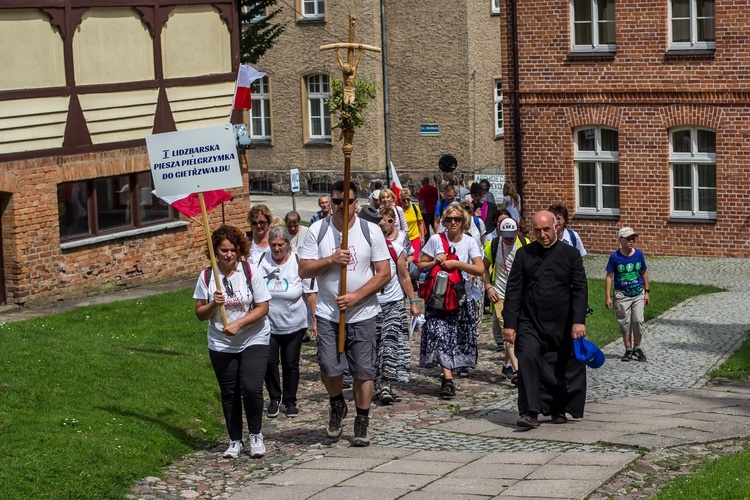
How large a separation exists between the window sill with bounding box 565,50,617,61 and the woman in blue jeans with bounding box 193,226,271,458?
55.7 feet

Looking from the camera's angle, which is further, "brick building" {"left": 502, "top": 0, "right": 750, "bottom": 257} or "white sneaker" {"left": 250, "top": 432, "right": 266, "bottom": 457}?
"brick building" {"left": 502, "top": 0, "right": 750, "bottom": 257}

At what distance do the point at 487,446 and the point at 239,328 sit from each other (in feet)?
6.79

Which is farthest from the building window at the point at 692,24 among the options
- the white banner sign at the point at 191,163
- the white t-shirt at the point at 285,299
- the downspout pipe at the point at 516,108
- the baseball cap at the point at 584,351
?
the white banner sign at the point at 191,163

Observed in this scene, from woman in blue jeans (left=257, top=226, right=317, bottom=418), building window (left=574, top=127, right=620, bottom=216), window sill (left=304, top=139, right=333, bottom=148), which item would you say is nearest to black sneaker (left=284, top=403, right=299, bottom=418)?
woman in blue jeans (left=257, top=226, right=317, bottom=418)

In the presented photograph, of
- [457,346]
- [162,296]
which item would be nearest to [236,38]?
[162,296]

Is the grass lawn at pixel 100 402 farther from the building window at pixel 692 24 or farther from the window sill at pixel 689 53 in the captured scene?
the building window at pixel 692 24

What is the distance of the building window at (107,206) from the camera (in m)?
20.5

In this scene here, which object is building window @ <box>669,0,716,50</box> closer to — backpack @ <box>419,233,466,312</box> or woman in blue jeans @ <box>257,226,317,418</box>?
backpack @ <box>419,233,466,312</box>

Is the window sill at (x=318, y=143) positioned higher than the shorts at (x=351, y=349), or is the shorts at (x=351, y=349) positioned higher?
the window sill at (x=318, y=143)

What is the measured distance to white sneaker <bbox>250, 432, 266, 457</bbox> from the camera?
10312 millimetres

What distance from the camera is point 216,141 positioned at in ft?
37.8

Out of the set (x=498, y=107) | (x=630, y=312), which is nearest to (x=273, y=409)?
(x=630, y=312)

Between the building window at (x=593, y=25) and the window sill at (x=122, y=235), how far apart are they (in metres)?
8.86

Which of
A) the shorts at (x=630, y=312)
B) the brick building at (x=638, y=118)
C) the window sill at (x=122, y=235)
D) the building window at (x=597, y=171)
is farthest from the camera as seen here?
the building window at (x=597, y=171)
